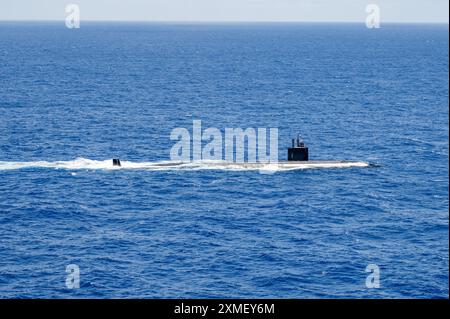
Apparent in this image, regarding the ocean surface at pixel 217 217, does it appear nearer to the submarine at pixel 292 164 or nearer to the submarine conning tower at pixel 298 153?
the submarine at pixel 292 164

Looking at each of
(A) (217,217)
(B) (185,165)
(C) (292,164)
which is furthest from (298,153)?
(A) (217,217)

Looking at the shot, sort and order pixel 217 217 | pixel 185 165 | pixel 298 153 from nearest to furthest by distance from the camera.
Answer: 1. pixel 217 217
2. pixel 298 153
3. pixel 185 165

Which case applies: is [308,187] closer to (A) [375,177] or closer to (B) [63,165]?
(A) [375,177]

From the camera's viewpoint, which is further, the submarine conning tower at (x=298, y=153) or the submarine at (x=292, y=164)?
the submarine at (x=292, y=164)

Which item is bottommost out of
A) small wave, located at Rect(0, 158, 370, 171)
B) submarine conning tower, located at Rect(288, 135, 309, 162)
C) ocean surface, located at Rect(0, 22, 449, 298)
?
ocean surface, located at Rect(0, 22, 449, 298)

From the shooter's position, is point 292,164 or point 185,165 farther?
point 185,165

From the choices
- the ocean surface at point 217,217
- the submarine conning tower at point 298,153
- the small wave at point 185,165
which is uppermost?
the submarine conning tower at point 298,153

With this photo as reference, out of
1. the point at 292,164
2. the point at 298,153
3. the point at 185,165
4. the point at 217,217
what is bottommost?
the point at 217,217

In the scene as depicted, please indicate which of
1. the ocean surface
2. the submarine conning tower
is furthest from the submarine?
the ocean surface

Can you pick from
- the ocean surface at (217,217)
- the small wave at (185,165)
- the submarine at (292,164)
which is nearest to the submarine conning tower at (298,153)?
the submarine at (292,164)

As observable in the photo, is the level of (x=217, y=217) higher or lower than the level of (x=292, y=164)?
lower

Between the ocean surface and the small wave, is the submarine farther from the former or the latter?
the ocean surface

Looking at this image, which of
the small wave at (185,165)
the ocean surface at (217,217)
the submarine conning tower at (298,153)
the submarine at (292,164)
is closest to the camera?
the ocean surface at (217,217)

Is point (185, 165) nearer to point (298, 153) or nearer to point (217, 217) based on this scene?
point (298, 153)
